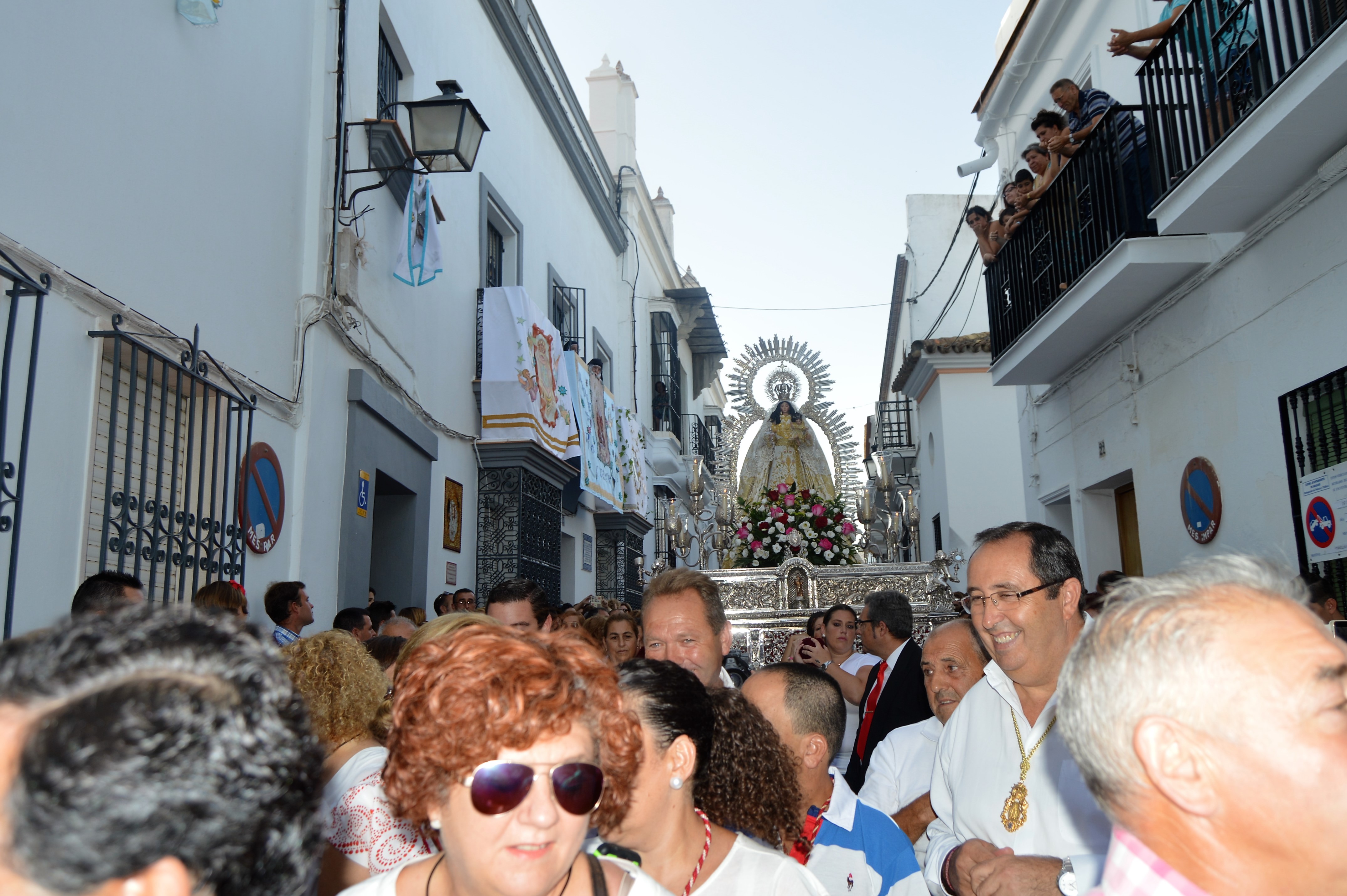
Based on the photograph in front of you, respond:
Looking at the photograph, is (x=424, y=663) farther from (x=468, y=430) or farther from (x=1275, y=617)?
(x=468, y=430)

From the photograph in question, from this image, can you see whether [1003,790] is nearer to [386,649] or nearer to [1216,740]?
[1216,740]

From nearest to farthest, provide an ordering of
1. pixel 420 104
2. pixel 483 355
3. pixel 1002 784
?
1. pixel 1002 784
2. pixel 420 104
3. pixel 483 355

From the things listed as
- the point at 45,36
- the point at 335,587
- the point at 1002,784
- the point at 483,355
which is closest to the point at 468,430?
the point at 483,355

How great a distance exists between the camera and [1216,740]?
134 centimetres

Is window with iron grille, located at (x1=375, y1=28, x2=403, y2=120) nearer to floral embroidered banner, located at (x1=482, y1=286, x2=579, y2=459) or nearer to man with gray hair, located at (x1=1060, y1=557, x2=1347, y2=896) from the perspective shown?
floral embroidered banner, located at (x1=482, y1=286, x2=579, y2=459)

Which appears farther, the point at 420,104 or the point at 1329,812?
the point at 420,104

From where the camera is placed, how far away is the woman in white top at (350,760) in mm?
2600

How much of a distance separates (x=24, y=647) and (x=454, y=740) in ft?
2.55

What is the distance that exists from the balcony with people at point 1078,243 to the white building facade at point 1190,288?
0.08 feet

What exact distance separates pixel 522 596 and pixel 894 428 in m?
18.7

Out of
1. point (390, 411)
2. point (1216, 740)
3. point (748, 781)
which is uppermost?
point (390, 411)

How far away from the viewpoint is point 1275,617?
4.58 feet

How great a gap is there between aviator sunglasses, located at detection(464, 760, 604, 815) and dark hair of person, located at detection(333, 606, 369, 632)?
425cm

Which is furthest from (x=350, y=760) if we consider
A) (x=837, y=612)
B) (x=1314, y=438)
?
(x=1314, y=438)
